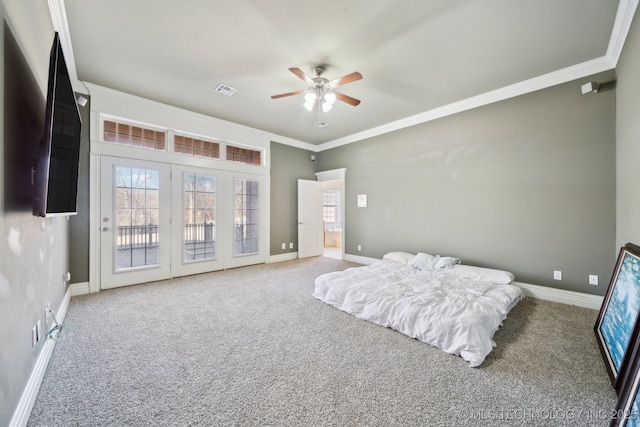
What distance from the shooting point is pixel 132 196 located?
3908 mm

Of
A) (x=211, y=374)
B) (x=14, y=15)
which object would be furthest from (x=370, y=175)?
(x=14, y=15)

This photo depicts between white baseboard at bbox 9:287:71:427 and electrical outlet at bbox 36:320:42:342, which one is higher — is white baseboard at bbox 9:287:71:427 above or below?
below

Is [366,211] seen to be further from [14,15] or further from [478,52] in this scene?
[14,15]

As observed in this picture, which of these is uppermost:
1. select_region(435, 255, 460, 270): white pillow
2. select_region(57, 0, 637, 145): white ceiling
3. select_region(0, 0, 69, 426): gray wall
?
select_region(57, 0, 637, 145): white ceiling

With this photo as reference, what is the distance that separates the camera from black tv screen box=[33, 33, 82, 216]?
1.39 metres

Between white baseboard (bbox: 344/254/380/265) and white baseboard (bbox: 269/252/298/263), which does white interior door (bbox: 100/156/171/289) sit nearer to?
white baseboard (bbox: 269/252/298/263)

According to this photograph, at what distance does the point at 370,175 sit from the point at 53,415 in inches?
205

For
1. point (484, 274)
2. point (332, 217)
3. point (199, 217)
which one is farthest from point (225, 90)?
point (332, 217)

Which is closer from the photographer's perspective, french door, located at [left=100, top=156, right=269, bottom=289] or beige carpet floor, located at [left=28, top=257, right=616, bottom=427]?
beige carpet floor, located at [left=28, top=257, right=616, bottom=427]

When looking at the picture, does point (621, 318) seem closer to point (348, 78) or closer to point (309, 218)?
point (348, 78)

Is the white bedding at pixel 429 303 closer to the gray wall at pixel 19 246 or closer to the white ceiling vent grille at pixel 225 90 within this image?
the gray wall at pixel 19 246

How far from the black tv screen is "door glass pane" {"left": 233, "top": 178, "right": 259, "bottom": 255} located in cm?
304

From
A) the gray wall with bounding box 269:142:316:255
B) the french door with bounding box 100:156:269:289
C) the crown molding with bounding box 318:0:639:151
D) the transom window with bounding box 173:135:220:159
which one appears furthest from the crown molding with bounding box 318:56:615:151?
the transom window with bounding box 173:135:220:159

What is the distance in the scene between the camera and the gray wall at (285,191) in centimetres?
580
